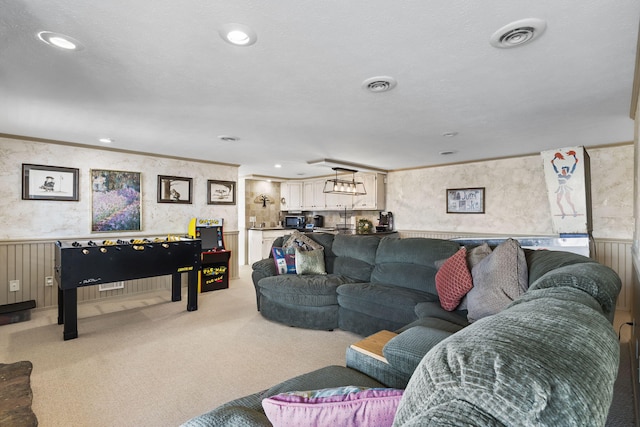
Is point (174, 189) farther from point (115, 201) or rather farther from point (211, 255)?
point (211, 255)

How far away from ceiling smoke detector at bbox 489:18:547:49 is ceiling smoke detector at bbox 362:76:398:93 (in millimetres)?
679

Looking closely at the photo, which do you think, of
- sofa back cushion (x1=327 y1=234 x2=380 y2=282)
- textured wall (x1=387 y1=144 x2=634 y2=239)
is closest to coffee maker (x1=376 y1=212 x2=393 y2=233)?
textured wall (x1=387 y1=144 x2=634 y2=239)

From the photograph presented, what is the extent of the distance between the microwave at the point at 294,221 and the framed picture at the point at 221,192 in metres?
2.44

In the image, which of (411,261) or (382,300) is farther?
(411,261)

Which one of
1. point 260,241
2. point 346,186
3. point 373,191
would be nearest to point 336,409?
point 346,186

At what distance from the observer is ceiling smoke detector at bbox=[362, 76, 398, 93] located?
2.21 m

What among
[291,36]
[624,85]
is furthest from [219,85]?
[624,85]

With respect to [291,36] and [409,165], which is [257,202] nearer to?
[409,165]

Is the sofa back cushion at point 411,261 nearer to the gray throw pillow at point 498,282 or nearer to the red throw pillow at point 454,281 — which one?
the red throw pillow at point 454,281

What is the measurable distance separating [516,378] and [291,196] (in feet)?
26.0

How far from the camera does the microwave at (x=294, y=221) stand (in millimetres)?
8055

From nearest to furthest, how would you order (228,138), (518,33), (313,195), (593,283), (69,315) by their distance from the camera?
(593,283)
(518,33)
(69,315)
(228,138)
(313,195)

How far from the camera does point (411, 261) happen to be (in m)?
3.38

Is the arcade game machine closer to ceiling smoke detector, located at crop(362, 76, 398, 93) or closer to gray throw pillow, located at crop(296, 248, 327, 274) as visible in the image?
Answer: gray throw pillow, located at crop(296, 248, 327, 274)
